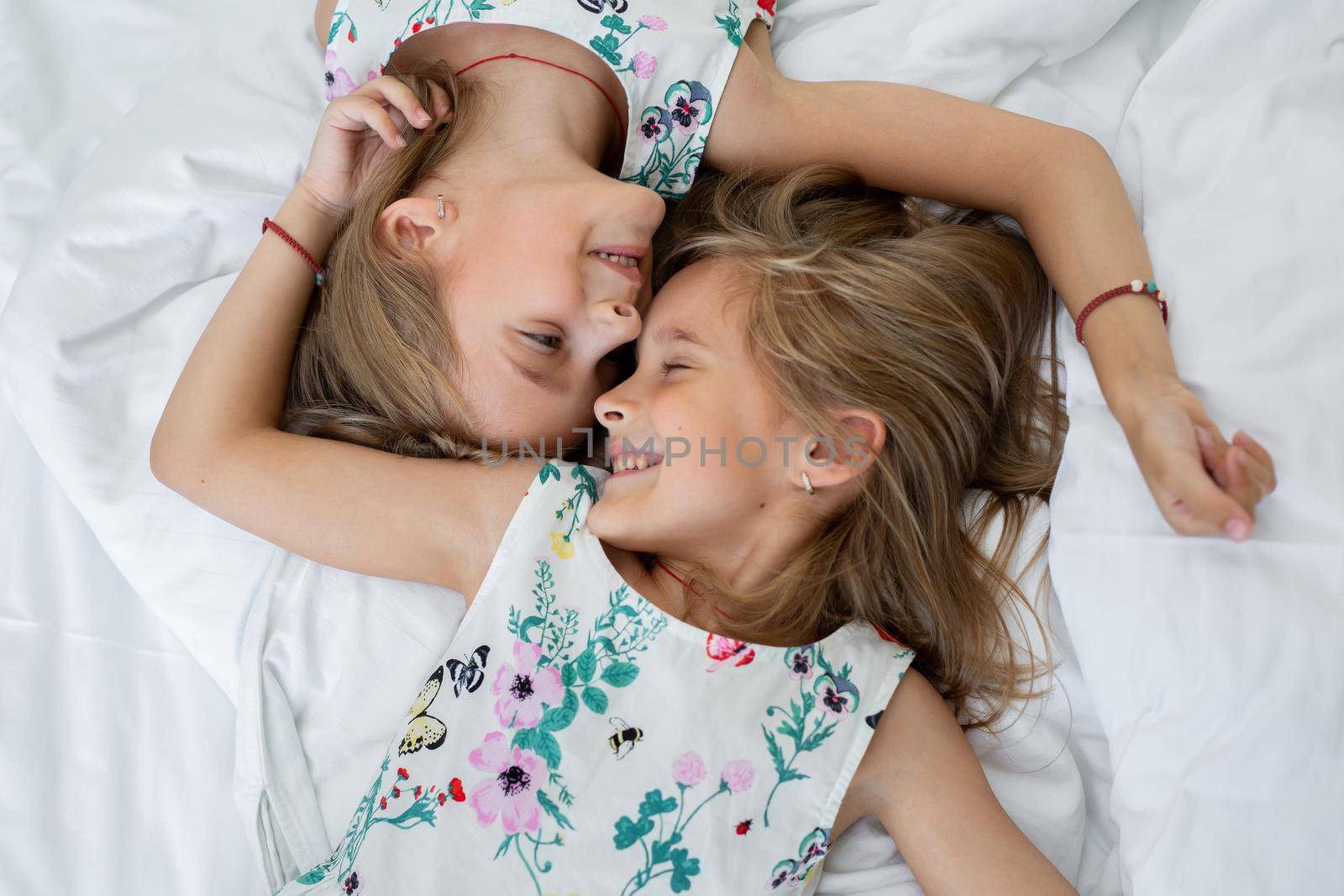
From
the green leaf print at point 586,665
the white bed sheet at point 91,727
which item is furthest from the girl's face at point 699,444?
the white bed sheet at point 91,727

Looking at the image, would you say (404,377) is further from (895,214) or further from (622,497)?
(895,214)

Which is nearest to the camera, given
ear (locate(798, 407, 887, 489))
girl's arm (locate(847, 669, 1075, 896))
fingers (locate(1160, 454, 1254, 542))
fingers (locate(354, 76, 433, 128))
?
fingers (locate(1160, 454, 1254, 542))

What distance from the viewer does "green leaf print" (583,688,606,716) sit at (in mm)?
1093

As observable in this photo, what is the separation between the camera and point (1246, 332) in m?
1.07

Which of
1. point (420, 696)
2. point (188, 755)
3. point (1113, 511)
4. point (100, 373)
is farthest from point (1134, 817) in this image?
point (100, 373)

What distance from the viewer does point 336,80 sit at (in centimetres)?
142

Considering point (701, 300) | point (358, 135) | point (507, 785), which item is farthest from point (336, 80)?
point (507, 785)

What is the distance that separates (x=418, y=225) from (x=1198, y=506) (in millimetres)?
931

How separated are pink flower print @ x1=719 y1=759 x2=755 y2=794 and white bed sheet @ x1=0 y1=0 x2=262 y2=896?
22.9 inches

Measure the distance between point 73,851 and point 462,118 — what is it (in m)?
1.00

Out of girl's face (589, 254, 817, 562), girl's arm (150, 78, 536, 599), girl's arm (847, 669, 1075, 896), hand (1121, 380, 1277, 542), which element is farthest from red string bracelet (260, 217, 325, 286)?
hand (1121, 380, 1277, 542)

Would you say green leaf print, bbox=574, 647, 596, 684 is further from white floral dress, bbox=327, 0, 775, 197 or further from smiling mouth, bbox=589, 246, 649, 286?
white floral dress, bbox=327, 0, 775, 197

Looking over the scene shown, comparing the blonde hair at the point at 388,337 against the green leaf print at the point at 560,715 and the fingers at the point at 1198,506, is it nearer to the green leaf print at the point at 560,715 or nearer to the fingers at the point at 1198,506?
the green leaf print at the point at 560,715

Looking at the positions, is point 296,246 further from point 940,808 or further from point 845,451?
point 940,808
